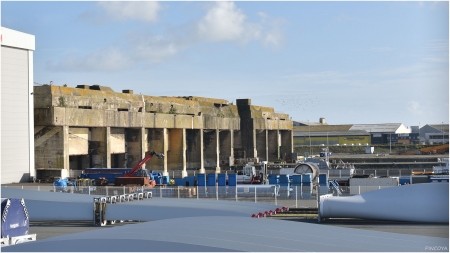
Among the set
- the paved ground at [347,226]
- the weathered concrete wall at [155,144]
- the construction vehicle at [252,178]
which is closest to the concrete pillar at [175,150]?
the weathered concrete wall at [155,144]

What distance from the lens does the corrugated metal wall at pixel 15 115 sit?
5234 cm

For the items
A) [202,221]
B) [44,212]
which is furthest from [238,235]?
[44,212]

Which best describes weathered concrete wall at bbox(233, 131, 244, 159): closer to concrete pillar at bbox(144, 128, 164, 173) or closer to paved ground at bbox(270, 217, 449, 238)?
concrete pillar at bbox(144, 128, 164, 173)

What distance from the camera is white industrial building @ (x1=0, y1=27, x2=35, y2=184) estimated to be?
52.4 metres

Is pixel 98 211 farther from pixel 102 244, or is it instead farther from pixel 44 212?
pixel 102 244

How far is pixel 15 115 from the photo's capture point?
53312 mm

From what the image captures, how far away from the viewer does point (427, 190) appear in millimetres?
29625

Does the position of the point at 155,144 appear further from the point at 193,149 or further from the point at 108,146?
the point at 108,146

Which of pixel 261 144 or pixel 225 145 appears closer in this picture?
pixel 225 145

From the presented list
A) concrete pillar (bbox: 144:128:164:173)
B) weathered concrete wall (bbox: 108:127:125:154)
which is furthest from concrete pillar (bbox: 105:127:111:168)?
concrete pillar (bbox: 144:128:164:173)

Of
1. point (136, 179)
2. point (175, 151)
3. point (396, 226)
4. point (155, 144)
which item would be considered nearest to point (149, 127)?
point (155, 144)

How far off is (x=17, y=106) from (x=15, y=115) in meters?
0.80

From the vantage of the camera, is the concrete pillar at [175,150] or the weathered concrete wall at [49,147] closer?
the weathered concrete wall at [49,147]

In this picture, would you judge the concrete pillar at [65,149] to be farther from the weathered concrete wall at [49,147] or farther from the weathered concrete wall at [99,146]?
the weathered concrete wall at [99,146]
